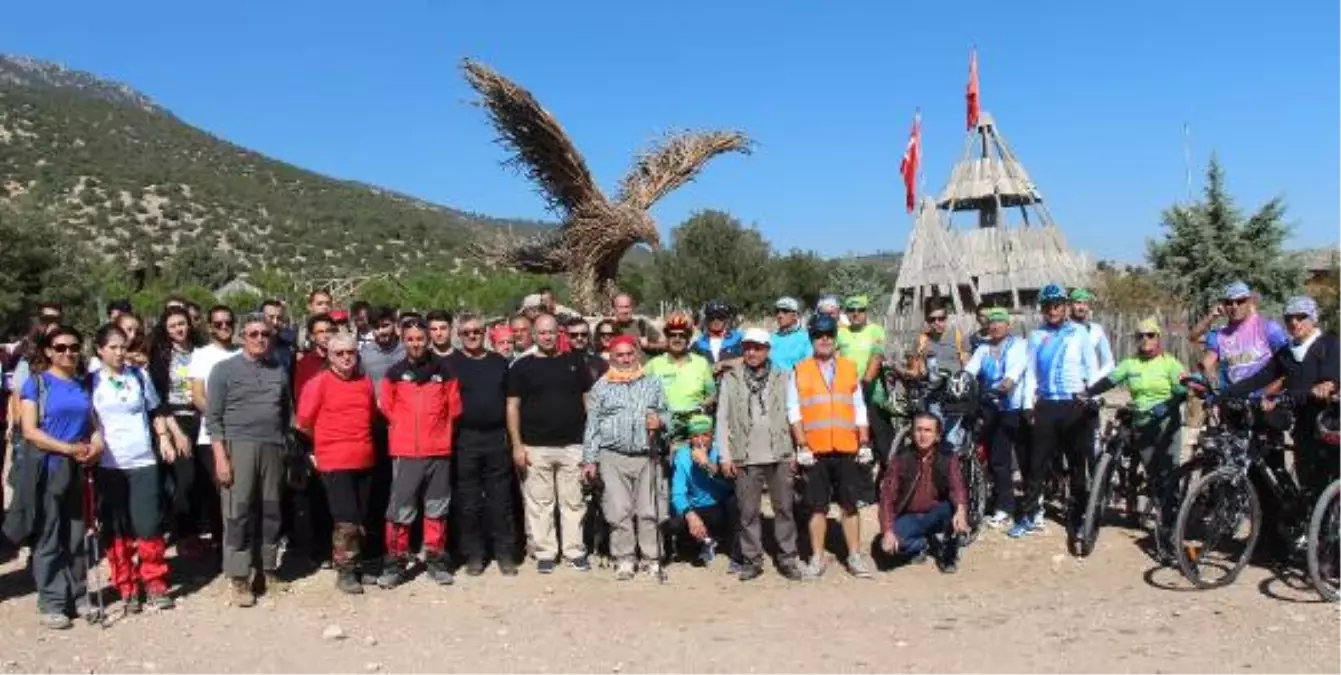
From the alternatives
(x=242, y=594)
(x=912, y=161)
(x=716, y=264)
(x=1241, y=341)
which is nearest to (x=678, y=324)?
(x=242, y=594)

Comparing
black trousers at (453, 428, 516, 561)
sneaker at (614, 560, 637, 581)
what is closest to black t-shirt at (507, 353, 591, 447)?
black trousers at (453, 428, 516, 561)

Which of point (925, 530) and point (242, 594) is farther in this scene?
point (925, 530)

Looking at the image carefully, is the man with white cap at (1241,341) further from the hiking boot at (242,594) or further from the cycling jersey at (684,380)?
the hiking boot at (242,594)

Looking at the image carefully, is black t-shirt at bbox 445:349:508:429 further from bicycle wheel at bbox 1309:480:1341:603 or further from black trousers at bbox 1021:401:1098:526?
bicycle wheel at bbox 1309:480:1341:603

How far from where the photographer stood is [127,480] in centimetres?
605

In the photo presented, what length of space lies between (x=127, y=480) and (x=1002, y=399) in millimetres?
5792

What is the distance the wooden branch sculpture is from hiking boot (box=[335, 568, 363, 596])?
3.74 metres

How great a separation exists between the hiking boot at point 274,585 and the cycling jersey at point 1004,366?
192 inches

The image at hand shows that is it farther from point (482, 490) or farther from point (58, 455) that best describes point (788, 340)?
point (58, 455)

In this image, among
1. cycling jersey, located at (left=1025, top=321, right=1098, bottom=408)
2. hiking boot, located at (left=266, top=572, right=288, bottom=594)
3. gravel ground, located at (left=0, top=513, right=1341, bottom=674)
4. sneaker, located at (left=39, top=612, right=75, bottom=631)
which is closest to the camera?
gravel ground, located at (left=0, top=513, right=1341, bottom=674)

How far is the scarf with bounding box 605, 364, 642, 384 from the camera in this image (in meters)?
6.66

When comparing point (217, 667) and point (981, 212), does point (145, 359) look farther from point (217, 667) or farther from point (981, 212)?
point (981, 212)

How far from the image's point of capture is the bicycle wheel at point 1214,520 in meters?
6.07

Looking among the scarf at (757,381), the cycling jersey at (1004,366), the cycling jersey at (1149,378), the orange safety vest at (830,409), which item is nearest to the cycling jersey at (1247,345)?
the cycling jersey at (1149,378)
